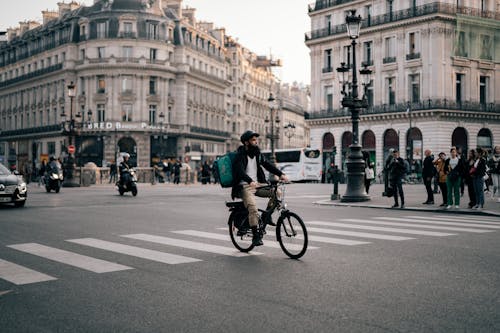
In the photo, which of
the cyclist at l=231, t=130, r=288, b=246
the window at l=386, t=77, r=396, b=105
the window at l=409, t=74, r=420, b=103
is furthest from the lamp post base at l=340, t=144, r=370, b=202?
the window at l=386, t=77, r=396, b=105

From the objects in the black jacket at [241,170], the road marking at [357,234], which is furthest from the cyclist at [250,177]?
the road marking at [357,234]

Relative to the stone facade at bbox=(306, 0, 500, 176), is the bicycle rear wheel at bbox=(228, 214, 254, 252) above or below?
below

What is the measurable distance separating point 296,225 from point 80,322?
3.88 m

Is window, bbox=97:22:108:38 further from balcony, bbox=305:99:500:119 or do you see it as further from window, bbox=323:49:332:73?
balcony, bbox=305:99:500:119

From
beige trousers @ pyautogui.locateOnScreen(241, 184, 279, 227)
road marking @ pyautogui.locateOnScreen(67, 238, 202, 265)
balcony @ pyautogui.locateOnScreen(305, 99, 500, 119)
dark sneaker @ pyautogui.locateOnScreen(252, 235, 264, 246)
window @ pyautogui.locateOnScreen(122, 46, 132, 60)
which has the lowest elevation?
road marking @ pyautogui.locateOnScreen(67, 238, 202, 265)

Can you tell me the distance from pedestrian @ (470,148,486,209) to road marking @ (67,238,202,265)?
10935mm

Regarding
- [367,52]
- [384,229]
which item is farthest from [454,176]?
[367,52]

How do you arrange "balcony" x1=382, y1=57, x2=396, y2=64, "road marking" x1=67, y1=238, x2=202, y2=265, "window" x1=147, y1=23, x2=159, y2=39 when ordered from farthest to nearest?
"window" x1=147, y1=23, x2=159, y2=39 → "balcony" x1=382, y1=57, x2=396, y2=64 → "road marking" x1=67, y1=238, x2=202, y2=265

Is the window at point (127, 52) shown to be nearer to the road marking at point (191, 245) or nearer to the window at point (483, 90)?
the window at point (483, 90)

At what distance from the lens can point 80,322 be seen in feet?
16.3

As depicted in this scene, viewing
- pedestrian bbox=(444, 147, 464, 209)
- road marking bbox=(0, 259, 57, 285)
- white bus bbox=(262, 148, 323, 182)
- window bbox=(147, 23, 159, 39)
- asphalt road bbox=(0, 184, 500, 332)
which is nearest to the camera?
asphalt road bbox=(0, 184, 500, 332)

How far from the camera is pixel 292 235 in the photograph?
27.4 feet

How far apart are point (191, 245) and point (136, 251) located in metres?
0.95

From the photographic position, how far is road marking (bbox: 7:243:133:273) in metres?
7.45
